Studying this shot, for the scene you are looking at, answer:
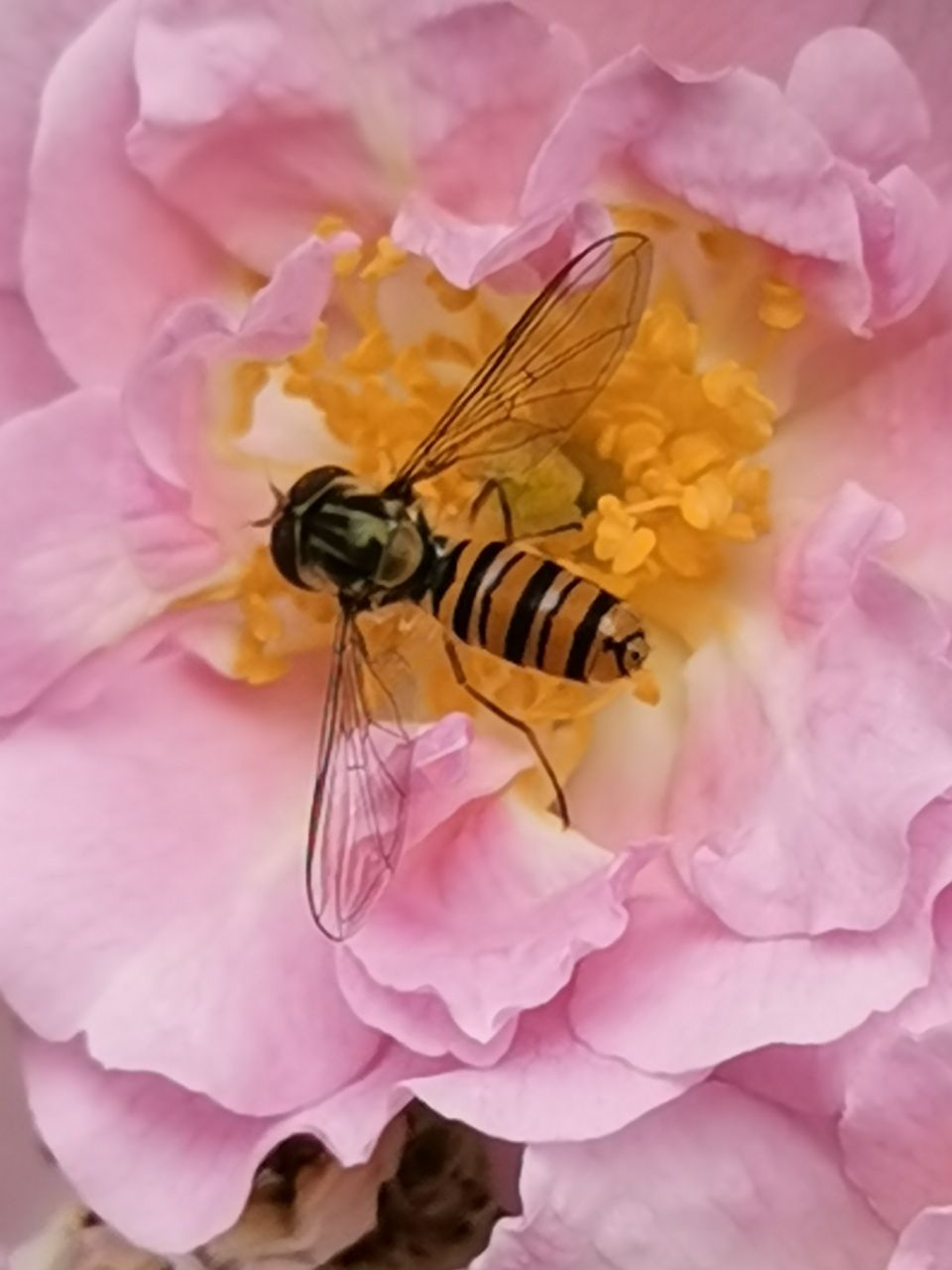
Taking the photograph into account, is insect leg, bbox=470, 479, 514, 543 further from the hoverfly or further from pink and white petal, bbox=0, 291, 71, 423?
pink and white petal, bbox=0, 291, 71, 423

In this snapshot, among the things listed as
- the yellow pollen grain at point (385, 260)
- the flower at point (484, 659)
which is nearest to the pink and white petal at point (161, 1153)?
the flower at point (484, 659)

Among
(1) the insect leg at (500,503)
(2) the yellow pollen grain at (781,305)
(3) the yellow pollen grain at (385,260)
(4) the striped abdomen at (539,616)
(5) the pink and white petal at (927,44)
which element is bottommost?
(1) the insect leg at (500,503)

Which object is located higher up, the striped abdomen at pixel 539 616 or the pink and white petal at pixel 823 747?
the striped abdomen at pixel 539 616

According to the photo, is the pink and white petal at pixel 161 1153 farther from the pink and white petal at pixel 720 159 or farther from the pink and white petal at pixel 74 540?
the pink and white petal at pixel 720 159

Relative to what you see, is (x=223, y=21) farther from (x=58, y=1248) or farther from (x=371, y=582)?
(x=58, y=1248)

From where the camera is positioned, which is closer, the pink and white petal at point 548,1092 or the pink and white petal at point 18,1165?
the pink and white petal at point 548,1092

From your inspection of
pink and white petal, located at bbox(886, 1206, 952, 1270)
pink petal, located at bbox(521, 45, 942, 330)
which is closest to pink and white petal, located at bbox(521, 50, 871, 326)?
pink petal, located at bbox(521, 45, 942, 330)

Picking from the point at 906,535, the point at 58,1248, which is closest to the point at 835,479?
the point at 906,535
